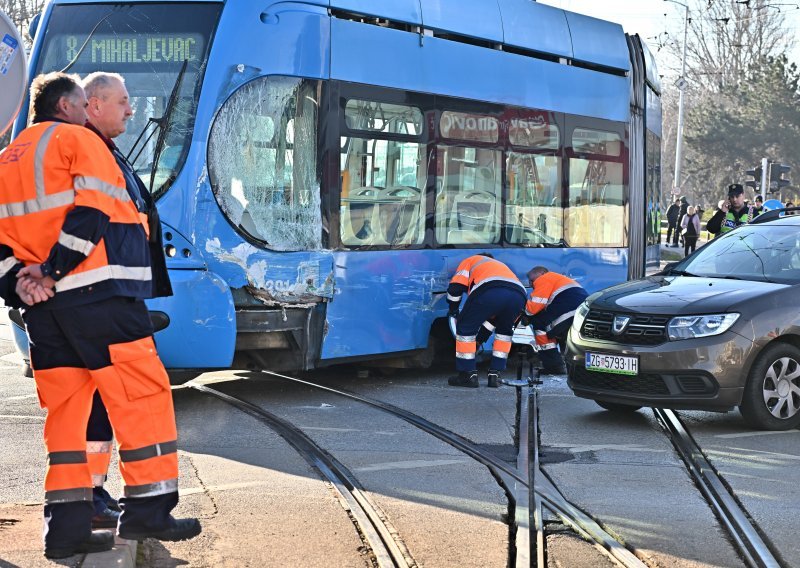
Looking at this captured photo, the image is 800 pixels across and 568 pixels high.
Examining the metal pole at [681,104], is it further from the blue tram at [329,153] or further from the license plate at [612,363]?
the license plate at [612,363]

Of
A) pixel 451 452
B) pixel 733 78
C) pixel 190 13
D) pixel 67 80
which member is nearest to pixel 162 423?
pixel 67 80

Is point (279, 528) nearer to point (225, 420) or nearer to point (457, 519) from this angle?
point (457, 519)

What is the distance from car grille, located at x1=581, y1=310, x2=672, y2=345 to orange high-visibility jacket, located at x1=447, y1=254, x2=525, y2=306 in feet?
6.30

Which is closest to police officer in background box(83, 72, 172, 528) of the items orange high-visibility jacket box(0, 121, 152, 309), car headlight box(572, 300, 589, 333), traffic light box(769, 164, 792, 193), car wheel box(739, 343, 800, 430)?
orange high-visibility jacket box(0, 121, 152, 309)

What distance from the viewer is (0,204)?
5074 mm

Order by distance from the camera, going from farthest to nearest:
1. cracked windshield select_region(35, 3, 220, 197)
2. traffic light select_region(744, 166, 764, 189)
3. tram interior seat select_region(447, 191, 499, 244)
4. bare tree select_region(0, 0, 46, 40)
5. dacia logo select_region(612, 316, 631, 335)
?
bare tree select_region(0, 0, 46, 40) → traffic light select_region(744, 166, 764, 189) → tram interior seat select_region(447, 191, 499, 244) → cracked windshield select_region(35, 3, 220, 197) → dacia logo select_region(612, 316, 631, 335)

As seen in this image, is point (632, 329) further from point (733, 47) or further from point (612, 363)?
point (733, 47)

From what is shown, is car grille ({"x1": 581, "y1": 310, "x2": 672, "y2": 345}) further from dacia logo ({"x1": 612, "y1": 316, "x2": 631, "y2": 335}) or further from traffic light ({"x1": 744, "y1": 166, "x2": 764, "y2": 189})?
traffic light ({"x1": 744, "y1": 166, "x2": 764, "y2": 189})

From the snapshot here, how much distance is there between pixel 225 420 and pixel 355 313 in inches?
64.2

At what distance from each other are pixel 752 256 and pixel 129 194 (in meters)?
6.00

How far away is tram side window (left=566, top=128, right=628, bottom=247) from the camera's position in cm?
1334

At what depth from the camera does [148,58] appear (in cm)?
975

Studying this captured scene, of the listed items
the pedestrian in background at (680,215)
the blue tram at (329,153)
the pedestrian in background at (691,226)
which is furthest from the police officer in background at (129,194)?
the pedestrian in background at (680,215)

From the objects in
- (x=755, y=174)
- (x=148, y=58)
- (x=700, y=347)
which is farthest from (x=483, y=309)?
(x=755, y=174)
